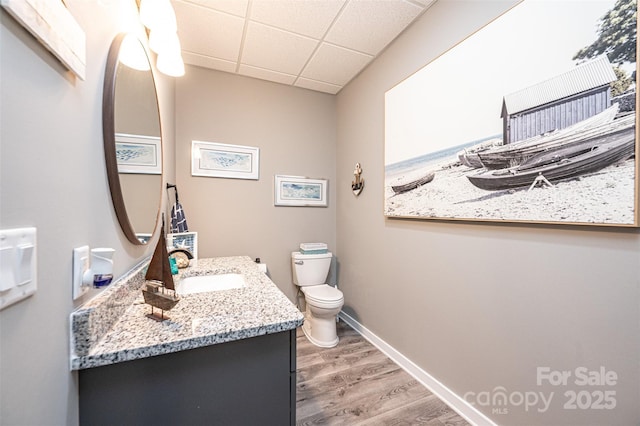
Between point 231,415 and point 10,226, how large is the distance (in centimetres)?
80

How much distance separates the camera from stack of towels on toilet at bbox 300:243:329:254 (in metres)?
2.44

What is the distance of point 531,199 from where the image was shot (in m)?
1.08

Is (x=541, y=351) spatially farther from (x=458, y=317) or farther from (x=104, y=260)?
(x=104, y=260)

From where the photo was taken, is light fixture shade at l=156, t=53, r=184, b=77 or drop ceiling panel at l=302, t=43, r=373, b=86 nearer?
light fixture shade at l=156, t=53, r=184, b=77

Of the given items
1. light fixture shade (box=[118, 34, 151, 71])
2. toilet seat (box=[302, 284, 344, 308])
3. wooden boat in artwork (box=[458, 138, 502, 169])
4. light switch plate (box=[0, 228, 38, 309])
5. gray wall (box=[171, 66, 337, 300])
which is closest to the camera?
light switch plate (box=[0, 228, 38, 309])

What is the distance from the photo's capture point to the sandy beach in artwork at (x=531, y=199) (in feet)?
2.80

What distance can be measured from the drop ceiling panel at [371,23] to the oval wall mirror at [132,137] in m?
1.29

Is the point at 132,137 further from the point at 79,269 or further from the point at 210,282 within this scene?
the point at 210,282

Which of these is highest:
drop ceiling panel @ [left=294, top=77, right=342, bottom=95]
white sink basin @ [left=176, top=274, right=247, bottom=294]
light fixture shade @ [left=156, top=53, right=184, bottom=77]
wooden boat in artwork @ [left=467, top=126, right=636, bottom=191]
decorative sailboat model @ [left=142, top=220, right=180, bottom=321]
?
drop ceiling panel @ [left=294, top=77, right=342, bottom=95]

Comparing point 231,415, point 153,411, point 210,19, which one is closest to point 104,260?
point 153,411

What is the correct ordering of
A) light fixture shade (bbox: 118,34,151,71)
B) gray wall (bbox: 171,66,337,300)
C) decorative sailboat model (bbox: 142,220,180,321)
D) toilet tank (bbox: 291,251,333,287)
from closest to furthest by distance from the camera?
decorative sailboat model (bbox: 142,220,180,321) → light fixture shade (bbox: 118,34,151,71) → gray wall (bbox: 171,66,337,300) → toilet tank (bbox: 291,251,333,287)

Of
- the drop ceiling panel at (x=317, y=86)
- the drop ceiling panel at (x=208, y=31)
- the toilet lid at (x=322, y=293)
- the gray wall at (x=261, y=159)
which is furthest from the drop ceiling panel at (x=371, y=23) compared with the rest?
the toilet lid at (x=322, y=293)

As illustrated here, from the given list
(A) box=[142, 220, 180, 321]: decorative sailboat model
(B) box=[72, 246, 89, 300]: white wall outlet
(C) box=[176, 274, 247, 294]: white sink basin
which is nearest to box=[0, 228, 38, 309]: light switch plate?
(B) box=[72, 246, 89, 300]: white wall outlet

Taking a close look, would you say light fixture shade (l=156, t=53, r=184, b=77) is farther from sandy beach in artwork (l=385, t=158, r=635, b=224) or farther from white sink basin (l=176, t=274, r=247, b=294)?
sandy beach in artwork (l=385, t=158, r=635, b=224)
